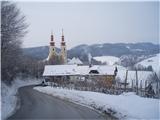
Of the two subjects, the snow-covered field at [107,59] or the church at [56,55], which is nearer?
the church at [56,55]

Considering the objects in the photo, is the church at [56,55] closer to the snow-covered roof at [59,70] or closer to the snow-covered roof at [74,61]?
the snow-covered roof at [74,61]

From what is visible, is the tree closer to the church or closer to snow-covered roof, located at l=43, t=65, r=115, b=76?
the church

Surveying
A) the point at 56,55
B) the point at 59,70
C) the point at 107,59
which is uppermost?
the point at 56,55

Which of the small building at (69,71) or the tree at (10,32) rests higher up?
the tree at (10,32)

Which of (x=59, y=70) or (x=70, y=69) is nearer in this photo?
(x=59, y=70)

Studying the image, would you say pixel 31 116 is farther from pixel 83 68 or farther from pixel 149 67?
pixel 83 68

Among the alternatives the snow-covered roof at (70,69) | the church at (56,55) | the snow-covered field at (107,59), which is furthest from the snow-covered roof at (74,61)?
the snow-covered field at (107,59)

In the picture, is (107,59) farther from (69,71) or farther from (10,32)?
(10,32)

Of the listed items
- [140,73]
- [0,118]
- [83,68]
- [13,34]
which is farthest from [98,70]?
[0,118]

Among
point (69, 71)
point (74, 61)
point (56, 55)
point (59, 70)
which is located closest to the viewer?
point (56, 55)

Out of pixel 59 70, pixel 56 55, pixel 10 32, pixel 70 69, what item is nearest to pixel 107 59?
pixel 56 55

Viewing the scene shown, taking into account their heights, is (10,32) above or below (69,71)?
above

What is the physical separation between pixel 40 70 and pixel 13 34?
19042 millimetres

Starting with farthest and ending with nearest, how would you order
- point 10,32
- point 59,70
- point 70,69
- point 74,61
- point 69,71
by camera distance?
point 70,69, point 69,71, point 74,61, point 59,70, point 10,32
